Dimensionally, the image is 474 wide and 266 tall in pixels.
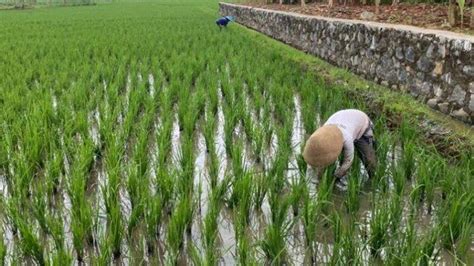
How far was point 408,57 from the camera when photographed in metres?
4.27

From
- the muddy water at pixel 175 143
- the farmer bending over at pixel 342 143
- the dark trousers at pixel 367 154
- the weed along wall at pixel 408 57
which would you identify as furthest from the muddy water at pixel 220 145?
the weed along wall at pixel 408 57

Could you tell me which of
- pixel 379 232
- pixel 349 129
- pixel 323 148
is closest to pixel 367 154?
Answer: pixel 349 129

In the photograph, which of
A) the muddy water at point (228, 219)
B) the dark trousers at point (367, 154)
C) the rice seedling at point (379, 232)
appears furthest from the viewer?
the dark trousers at point (367, 154)

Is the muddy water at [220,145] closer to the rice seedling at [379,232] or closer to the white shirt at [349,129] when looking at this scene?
the white shirt at [349,129]

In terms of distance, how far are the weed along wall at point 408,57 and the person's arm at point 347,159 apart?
1301mm

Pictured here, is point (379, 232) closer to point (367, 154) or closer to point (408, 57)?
point (367, 154)

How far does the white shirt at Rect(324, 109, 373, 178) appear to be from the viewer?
255cm

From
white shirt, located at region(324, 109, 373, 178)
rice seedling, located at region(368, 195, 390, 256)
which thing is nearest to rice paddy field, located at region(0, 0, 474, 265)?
rice seedling, located at region(368, 195, 390, 256)

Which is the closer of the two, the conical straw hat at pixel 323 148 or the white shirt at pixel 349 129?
the conical straw hat at pixel 323 148

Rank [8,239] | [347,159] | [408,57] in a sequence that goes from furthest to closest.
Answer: [408,57] < [347,159] < [8,239]

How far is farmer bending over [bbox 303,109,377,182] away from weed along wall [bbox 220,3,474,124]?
100cm

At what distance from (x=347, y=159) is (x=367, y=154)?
28cm

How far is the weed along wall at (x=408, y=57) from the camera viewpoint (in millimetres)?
3439

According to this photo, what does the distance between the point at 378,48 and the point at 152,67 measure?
9.51ft
